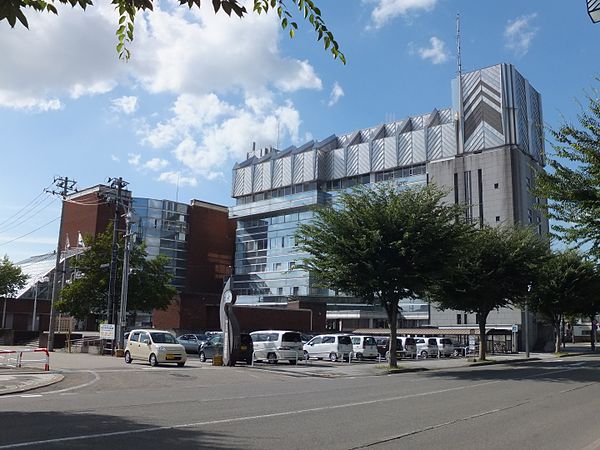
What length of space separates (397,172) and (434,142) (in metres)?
7.66

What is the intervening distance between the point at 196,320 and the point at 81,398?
4371cm

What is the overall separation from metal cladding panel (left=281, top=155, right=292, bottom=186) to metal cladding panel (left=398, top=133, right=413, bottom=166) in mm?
21239

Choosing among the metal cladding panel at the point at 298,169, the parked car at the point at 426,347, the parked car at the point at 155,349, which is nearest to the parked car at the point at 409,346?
the parked car at the point at 426,347

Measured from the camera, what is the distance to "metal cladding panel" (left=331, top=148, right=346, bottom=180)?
3780 inches

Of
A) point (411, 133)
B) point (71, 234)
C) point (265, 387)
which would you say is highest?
point (411, 133)

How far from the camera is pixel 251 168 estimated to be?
10969cm

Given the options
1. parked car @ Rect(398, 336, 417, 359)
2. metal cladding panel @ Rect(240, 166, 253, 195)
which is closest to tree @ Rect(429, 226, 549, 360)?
parked car @ Rect(398, 336, 417, 359)

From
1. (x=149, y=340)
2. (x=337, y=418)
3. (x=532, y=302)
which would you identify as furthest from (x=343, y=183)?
(x=337, y=418)

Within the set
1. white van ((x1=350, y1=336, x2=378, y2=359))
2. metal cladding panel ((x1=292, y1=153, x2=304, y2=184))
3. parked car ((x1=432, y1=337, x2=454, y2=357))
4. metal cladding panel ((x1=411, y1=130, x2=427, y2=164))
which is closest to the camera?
white van ((x1=350, y1=336, x2=378, y2=359))

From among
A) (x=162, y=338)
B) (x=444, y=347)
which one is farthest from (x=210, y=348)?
(x=444, y=347)

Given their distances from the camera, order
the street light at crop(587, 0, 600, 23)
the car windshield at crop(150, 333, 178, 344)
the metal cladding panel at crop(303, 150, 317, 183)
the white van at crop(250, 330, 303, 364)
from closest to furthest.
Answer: the street light at crop(587, 0, 600, 23) → the car windshield at crop(150, 333, 178, 344) → the white van at crop(250, 330, 303, 364) → the metal cladding panel at crop(303, 150, 317, 183)

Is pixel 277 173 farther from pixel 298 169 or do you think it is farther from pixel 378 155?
pixel 378 155

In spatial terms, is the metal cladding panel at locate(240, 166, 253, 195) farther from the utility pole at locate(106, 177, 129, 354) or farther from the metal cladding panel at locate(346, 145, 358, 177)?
the utility pole at locate(106, 177, 129, 354)

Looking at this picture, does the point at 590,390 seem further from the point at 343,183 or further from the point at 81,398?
the point at 343,183
